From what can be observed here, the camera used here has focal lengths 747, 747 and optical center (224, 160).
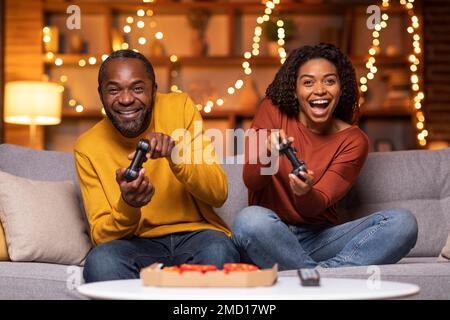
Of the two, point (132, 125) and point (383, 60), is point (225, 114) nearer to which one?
point (383, 60)

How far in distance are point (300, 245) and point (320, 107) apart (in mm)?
453

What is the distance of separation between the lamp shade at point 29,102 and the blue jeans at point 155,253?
266cm

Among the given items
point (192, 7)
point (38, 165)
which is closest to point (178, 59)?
point (192, 7)

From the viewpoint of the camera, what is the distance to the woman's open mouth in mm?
2400

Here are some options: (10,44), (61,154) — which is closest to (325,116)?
(61,154)

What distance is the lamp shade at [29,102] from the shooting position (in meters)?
4.65

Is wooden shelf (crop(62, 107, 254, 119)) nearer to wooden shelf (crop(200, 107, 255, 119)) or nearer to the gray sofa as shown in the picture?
wooden shelf (crop(200, 107, 255, 119))

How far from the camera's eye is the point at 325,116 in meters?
2.41

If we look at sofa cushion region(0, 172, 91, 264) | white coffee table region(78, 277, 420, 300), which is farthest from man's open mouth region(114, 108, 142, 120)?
white coffee table region(78, 277, 420, 300)

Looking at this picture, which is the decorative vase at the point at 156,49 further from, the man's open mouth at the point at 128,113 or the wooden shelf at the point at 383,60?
the man's open mouth at the point at 128,113

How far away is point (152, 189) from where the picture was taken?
6.58 ft

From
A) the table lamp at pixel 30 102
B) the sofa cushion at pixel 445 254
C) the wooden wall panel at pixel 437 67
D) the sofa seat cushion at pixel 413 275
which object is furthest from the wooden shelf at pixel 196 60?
the sofa seat cushion at pixel 413 275

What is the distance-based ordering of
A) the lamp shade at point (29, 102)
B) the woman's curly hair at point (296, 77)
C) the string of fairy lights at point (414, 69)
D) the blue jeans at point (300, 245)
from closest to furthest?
the blue jeans at point (300, 245), the woman's curly hair at point (296, 77), the lamp shade at point (29, 102), the string of fairy lights at point (414, 69)

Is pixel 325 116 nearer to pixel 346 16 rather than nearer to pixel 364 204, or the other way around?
pixel 364 204
